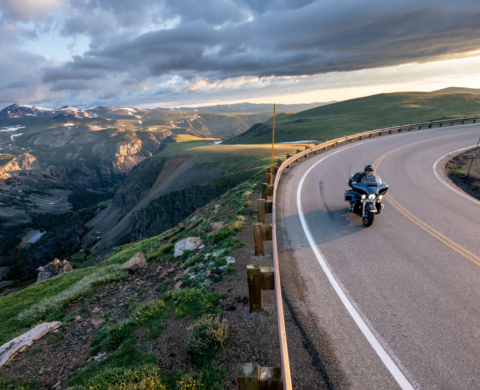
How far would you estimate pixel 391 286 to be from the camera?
18.9 feet

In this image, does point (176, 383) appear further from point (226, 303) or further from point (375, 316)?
point (375, 316)

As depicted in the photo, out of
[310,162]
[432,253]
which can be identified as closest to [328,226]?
[432,253]

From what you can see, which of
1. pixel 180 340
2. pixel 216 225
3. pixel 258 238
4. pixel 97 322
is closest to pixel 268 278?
pixel 180 340

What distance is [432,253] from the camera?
6996mm

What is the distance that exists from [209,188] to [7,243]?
169 meters

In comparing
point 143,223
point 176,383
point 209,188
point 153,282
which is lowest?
point 143,223

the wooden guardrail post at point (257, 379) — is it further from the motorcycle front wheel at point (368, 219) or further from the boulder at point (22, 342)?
the motorcycle front wheel at point (368, 219)

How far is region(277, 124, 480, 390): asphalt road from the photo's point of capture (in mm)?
3906

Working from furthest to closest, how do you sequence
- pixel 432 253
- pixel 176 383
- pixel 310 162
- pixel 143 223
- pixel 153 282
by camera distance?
pixel 143 223 → pixel 310 162 → pixel 153 282 → pixel 432 253 → pixel 176 383

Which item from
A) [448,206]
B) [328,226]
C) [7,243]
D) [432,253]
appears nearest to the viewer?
[432,253]

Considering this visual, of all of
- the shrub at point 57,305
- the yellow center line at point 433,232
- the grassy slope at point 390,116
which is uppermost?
the grassy slope at point 390,116

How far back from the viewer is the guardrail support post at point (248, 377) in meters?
2.60

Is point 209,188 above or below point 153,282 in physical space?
below

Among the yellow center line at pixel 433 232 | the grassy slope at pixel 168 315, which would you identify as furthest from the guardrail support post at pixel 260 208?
the yellow center line at pixel 433 232
